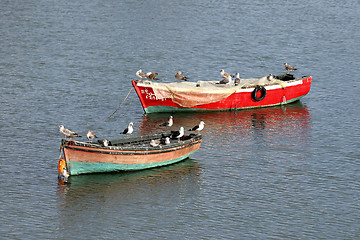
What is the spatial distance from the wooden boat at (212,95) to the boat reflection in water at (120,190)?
930 cm

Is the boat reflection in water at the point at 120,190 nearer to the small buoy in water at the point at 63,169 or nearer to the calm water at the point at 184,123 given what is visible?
the calm water at the point at 184,123

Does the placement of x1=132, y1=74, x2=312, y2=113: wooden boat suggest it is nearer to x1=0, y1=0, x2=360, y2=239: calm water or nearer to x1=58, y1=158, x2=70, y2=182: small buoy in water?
x1=0, y1=0, x2=360, y2=239: calm water

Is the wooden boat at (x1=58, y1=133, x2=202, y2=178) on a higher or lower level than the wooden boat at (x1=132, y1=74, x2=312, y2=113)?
lower

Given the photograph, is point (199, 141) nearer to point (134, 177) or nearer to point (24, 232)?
point (134, 177)

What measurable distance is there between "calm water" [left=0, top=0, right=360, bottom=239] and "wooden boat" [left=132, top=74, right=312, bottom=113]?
31.4 inches

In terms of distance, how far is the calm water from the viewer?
3209 centimetres

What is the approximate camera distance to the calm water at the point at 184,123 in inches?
1264

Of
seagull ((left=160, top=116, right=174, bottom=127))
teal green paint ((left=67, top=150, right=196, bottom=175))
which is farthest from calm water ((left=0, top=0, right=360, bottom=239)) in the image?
seagull ((left=160, top=116, right=174, bottom=127))

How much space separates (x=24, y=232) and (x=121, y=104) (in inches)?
813

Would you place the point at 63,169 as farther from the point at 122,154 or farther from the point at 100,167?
the point at 122,154

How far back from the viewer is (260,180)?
36.6 meters

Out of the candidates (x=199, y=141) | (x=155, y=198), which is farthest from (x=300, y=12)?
(x=155, y=198)

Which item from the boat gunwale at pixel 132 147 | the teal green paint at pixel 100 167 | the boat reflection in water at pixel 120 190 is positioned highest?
the boat gunwale at pixel 132 147

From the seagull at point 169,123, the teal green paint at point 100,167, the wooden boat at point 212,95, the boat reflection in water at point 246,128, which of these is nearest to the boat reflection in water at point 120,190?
the teal green paint at point 100,167
